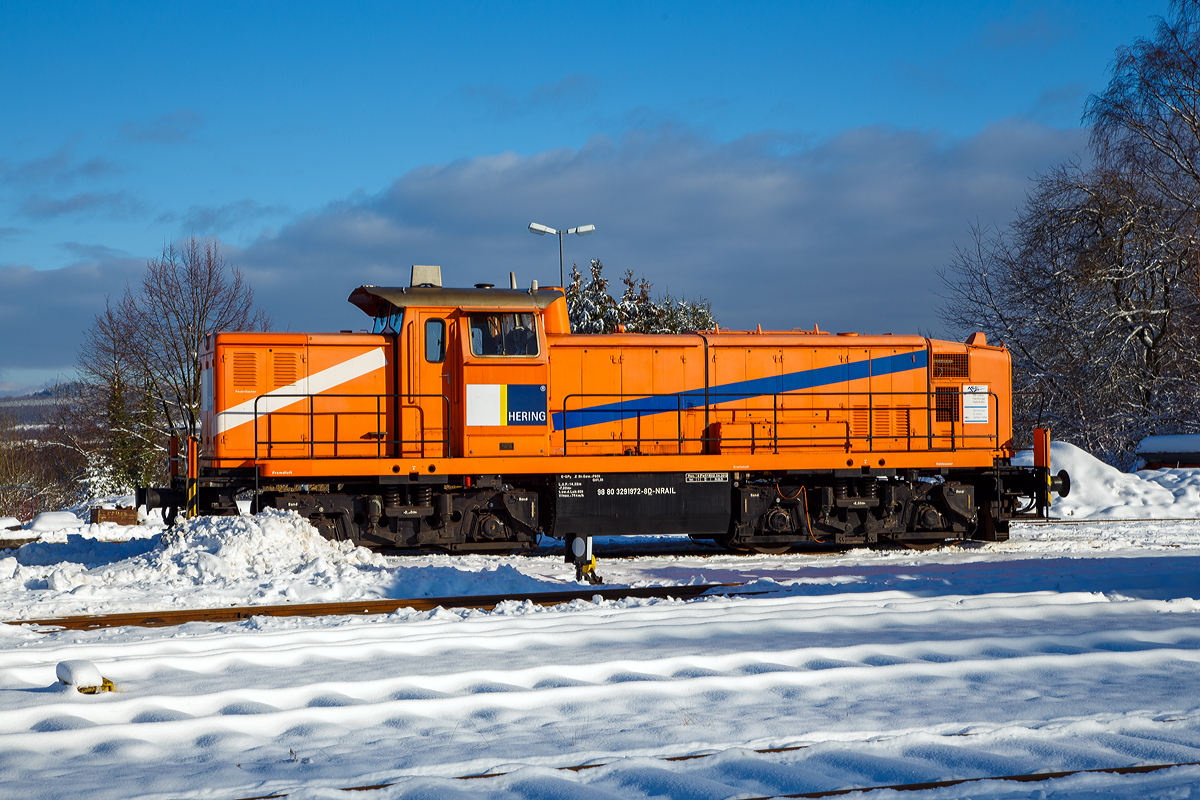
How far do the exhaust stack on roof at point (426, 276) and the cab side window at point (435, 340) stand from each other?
23.8 inches

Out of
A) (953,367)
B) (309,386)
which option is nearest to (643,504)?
(309,386)

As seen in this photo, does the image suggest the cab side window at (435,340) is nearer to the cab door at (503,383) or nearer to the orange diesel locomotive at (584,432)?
the orange diesel locomotive at (584,432)

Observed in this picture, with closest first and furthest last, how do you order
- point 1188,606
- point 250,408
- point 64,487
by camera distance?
point 1188,606, point 250,408, point 64,487

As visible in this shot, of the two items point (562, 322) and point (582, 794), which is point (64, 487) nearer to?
point (562, 322)

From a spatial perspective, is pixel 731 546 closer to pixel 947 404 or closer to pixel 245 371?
pixel 947 404

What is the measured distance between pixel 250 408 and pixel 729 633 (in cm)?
710

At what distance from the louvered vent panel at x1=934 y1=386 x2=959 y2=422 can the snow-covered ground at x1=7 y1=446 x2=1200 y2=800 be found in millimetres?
4111

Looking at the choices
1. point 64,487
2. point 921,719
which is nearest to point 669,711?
point 921,719

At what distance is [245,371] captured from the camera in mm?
11055

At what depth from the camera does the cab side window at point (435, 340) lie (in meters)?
11.2

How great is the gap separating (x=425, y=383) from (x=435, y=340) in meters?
0.54

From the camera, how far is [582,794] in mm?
3492

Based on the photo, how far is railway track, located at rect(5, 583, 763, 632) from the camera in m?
7.28

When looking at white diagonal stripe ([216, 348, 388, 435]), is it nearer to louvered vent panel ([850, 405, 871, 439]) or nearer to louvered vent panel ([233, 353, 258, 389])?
louvered vent panel ([233, 353, 258, 389])
